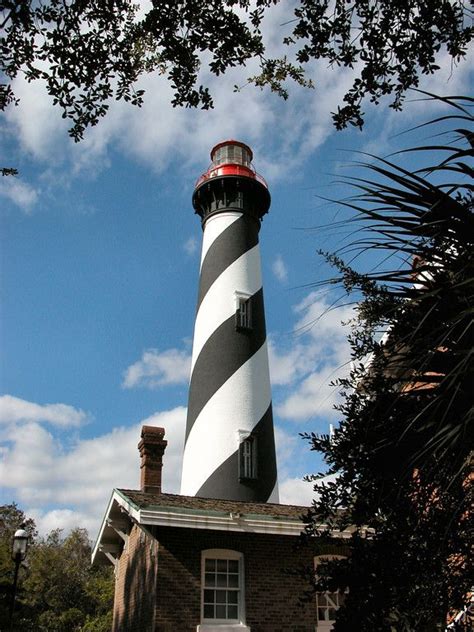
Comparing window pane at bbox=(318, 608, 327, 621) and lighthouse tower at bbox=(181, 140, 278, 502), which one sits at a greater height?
lighthouse tower at bbox=(181, 140, 278, 502)

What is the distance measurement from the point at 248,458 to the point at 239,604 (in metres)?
5.55

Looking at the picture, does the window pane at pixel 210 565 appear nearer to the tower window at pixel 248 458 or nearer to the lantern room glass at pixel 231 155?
the tower window at pixel 248 458

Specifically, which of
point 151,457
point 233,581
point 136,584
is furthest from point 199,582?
point 151,457

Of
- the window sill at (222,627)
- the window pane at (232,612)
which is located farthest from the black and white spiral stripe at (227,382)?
the window sill at (222,627)

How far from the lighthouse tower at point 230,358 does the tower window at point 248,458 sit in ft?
0.09

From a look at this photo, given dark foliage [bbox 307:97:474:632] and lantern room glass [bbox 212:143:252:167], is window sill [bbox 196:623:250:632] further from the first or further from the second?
lantern room glass [bbox 212:143:252:167]

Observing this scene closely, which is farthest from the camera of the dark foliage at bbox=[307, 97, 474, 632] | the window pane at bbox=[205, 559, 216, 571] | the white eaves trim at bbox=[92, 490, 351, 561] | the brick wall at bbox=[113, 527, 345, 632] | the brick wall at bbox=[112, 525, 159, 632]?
the window pane at bbox=[205, 559, 216, 571]

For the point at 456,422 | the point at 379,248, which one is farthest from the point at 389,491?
the point at 379,248

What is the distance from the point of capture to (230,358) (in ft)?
61.5

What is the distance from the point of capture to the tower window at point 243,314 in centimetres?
1945

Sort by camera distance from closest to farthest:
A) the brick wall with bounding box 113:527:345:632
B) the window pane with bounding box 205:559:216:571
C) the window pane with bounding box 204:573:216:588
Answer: the brick wall with bounding box 113:527:345:632
the window pane with bounding box 204:573:216:588
the window pane with bounding box 205:559:216:571

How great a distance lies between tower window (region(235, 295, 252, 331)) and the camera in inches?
766

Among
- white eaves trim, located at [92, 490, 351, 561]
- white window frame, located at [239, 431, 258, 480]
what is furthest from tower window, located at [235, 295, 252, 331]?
white eaves trim, located at [92, 490, 351, 561]

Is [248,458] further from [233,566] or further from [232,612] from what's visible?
[232,612]
